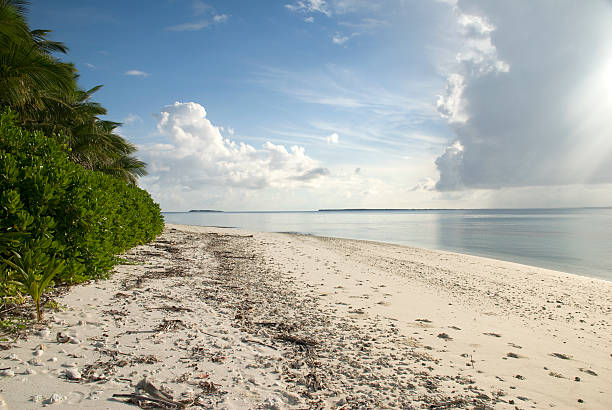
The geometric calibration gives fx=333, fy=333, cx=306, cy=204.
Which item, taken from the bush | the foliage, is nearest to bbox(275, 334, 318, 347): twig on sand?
the bush

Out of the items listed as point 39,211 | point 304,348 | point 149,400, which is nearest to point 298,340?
point 304,348

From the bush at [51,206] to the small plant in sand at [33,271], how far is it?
173 mm

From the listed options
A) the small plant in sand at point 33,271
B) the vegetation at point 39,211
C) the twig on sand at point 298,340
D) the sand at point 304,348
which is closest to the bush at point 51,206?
the vegetation at point 39,211

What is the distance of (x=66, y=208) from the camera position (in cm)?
560

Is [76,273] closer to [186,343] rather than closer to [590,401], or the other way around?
[186,343]

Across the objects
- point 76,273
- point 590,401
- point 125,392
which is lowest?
point 590,401

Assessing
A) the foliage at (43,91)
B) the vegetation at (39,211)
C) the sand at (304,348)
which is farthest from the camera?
the foliage at (43,91)

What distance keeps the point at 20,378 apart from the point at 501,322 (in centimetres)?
752

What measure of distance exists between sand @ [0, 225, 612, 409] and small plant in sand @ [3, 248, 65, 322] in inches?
17.3

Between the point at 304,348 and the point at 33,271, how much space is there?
3812mm

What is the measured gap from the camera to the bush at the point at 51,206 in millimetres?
4715

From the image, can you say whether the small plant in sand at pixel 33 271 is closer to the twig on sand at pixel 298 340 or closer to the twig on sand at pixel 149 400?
the twig on sand at pixel 149 400

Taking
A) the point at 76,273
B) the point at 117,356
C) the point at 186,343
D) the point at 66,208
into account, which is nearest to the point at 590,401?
the point at 186,343

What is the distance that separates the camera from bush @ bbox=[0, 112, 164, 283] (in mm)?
4715
